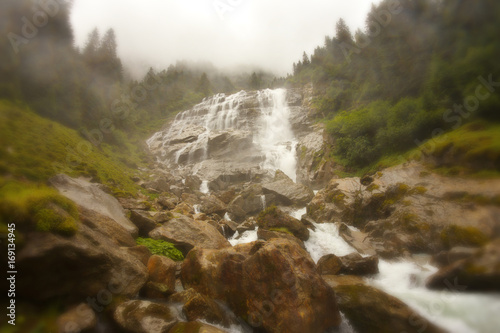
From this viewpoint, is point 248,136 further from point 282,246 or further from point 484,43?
point 282,246

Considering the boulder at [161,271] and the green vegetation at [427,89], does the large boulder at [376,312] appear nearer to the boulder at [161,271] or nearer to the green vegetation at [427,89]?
the boulder at [161,271]

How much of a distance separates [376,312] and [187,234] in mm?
8334

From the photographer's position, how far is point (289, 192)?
2189 cm

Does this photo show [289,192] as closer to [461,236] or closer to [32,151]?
[461,236]

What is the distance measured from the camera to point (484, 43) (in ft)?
40.2

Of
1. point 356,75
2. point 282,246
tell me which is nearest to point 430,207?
point 282,246

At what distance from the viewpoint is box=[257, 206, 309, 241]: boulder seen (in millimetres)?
14367

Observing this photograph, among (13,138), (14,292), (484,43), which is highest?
(484,43)

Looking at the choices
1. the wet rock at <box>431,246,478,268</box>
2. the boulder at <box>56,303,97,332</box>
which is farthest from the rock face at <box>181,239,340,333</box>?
the wet rock at <box>431,246,478,268</box>

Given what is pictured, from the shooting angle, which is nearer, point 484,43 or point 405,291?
point 405,291

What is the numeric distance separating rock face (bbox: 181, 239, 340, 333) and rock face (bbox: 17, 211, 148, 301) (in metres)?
2.18

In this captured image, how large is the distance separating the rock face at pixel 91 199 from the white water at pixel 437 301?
11151 mm

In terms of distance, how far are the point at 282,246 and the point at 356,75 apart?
36.4 meters

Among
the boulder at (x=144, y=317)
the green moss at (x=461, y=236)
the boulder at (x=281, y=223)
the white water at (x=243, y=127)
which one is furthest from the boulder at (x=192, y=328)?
the white water at (x=243, y=127)
